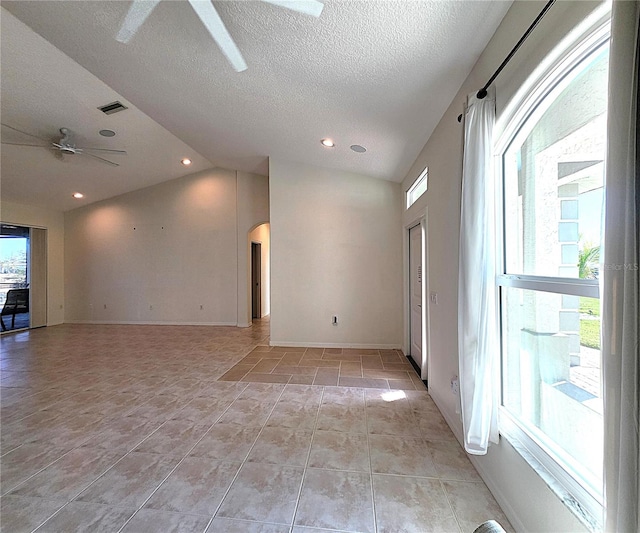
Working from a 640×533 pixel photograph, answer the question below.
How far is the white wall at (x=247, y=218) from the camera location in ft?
22.2

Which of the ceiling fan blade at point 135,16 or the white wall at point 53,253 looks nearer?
the ceiling fan blade at point 135,16

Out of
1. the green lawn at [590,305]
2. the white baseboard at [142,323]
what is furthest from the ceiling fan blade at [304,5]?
the white baseboard at [142,323]

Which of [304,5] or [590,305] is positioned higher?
[304,5]

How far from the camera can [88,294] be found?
7.38m

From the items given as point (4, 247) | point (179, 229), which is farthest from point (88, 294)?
point (179, 229)

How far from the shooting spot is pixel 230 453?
2.08 meters

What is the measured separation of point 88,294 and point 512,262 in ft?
30.1

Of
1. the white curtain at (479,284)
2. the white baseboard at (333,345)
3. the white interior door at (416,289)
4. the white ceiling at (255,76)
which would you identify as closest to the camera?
the white curtain at (479,284)

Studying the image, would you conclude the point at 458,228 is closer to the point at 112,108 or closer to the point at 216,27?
the point at 216,27

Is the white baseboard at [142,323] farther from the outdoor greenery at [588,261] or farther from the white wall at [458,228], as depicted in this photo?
the outdoor greenery at [588,261]

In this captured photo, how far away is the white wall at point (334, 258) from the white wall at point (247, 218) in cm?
185

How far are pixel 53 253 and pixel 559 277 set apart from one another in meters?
9.84

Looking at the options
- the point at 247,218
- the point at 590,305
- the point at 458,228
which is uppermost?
the point at 247,218

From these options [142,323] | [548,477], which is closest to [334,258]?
[548,477]
